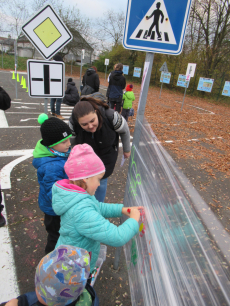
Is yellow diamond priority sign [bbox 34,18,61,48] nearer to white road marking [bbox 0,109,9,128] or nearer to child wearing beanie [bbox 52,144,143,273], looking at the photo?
child wearing beanie [bbox 52,144,143,273]

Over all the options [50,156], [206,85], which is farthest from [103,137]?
[206,85]

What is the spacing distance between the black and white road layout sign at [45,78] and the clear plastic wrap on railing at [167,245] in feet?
5.83

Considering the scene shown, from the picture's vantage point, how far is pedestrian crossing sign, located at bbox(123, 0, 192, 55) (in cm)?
160

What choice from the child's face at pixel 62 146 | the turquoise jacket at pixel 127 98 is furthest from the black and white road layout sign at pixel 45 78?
the turquoise jacket at pixel 127 98

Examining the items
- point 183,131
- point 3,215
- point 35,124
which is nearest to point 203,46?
point 183,131

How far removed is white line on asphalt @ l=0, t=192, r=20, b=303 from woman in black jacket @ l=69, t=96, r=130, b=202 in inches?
50.0

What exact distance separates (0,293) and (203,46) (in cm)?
2628

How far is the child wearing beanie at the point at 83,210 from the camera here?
135 centimetres

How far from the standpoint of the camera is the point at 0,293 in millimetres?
2039

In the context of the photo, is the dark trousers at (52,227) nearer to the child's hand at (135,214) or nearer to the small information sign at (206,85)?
the child's hand at (135,214)

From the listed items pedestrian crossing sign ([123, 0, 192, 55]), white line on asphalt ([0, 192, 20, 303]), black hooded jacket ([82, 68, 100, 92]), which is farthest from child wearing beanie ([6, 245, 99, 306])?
black hooded jacket ([82, 68, 100, 92])

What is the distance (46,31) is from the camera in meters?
3.05

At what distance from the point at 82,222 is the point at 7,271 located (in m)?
1.53

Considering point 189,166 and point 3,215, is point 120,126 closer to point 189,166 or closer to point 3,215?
point 3,215
